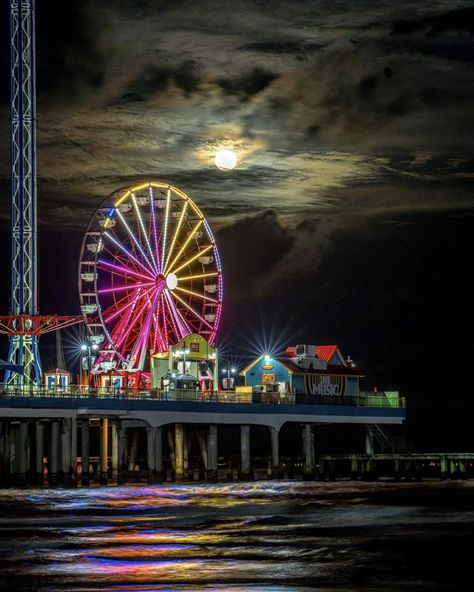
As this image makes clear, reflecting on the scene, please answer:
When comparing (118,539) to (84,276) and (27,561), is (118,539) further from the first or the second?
(84,276)

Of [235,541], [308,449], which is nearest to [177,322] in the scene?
[308,449]

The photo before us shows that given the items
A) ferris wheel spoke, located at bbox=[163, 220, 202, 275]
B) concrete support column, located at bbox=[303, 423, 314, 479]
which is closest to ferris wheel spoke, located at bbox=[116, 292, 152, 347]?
ferris wheel spoke, located at bbox=[163, 220, 202, 275]

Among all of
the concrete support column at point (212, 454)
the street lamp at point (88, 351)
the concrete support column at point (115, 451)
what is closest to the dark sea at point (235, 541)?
the concrete support column at point (115, 451)

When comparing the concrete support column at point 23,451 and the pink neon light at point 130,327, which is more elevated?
the pink neon light at point 130,327

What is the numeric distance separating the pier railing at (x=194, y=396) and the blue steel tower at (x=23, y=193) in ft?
26.4

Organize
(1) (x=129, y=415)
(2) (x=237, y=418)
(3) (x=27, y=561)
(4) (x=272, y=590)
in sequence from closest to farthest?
(4) (x=272, y=590) < (3) (x=27, y=561) < (1) (x=129, y=415) < (2) (x=237, y=418)

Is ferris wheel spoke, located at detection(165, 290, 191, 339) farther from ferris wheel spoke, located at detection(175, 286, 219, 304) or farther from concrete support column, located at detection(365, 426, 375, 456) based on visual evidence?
concrete support column, located at detection(365, 426, 375, 456)

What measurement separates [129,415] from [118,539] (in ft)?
113

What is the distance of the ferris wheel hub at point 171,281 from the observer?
9588cm

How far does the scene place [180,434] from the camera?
278 feet

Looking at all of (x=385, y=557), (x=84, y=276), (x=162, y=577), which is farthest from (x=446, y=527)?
(x=84, y=276)

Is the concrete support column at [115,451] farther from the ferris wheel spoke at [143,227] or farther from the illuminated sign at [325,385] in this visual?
the illuminated sign at [325,385]

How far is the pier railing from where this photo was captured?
77000 mm

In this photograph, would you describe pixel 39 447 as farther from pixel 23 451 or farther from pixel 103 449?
pixel 103 449
